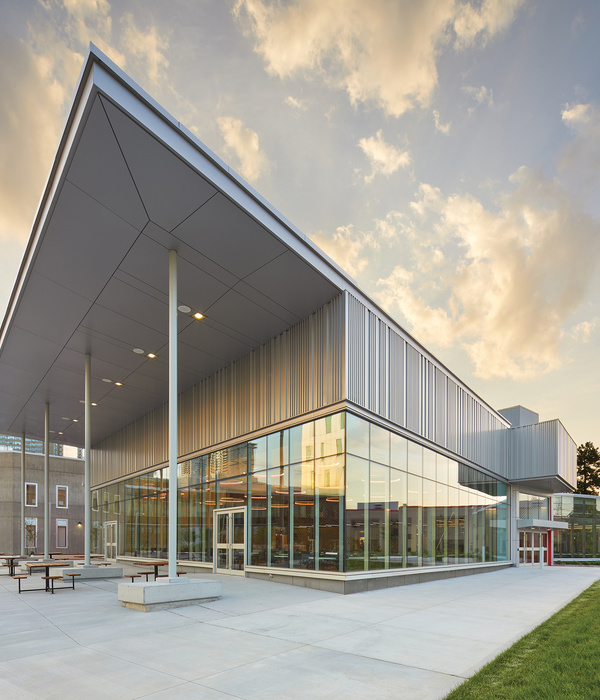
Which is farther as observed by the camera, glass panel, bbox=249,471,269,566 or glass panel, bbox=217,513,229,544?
glass panel, bbox=217,513,229,544

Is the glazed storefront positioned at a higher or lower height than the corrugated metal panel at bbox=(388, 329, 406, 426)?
lower

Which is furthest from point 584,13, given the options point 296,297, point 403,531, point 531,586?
point 531,586

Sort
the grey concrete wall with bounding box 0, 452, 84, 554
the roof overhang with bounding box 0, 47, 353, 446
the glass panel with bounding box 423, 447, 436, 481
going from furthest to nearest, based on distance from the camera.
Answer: the grey concrete wall with bounding box 0, 452, 84, 554 < the glass panel with bounding box 423, 447, 436, 481 < the roof overhang with bounding box 0, 47, 353, 446

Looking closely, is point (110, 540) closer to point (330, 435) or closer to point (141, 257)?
point (330, 435)

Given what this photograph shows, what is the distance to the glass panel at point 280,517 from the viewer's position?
1656 centimetres

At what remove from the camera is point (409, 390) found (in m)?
20.1

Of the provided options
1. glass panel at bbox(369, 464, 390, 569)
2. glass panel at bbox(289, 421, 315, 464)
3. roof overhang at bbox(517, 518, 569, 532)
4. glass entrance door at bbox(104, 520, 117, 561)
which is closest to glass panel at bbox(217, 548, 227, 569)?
glass panel at bbox(289, 421, 315, 464)

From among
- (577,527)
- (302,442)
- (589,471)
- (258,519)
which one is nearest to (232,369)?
(302,442)

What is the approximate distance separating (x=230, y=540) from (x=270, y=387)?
6.13 m

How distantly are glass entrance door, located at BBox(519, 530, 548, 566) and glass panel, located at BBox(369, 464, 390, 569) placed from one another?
2150 centimetres

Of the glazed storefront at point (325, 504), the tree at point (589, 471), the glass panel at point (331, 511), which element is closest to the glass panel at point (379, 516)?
the glazed storefront at point (325, 504)

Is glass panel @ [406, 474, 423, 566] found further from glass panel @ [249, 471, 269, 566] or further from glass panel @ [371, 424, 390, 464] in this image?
glass panel @ [249, 471, 269, 566]

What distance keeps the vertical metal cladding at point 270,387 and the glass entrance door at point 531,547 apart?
23465 mm

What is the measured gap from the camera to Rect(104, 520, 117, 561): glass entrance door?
33.3 metres
